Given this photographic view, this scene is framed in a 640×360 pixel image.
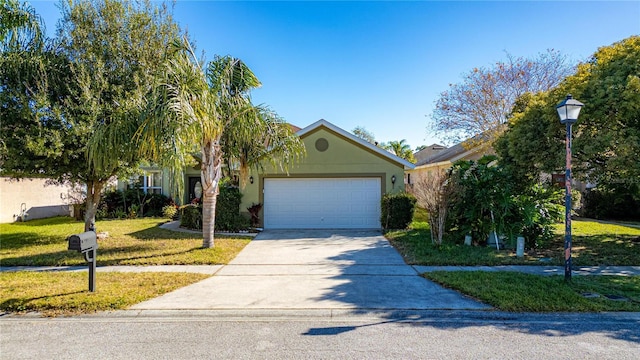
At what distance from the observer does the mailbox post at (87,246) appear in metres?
5.17

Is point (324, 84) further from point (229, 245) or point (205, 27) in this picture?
point (229, 245)

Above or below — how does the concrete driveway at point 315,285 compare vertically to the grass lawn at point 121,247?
below

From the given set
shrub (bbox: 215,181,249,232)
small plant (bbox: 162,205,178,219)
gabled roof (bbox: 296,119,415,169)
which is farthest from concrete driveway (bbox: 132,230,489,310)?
small plant (bbox: 162,205,178,219)

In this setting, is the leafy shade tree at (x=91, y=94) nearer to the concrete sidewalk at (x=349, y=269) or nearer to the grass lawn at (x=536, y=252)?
the concrete sidewalk at (x=349, y=269)

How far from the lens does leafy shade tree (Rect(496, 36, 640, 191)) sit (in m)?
7.77

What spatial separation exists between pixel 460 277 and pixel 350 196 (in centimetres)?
751

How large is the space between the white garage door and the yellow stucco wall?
0.90 feet

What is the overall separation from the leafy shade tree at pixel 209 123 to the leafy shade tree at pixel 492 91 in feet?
48.3

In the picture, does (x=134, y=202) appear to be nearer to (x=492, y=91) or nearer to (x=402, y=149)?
(x=492, y=91)

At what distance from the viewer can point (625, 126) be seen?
8.24 meters

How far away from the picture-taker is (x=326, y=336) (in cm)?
415

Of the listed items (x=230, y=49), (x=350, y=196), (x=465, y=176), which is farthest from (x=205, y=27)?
(x=465, y=176)

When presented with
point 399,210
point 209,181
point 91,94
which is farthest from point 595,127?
point 91,94

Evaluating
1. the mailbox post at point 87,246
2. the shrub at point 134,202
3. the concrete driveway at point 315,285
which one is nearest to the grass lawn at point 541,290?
the concrete driveway at point 315,285
